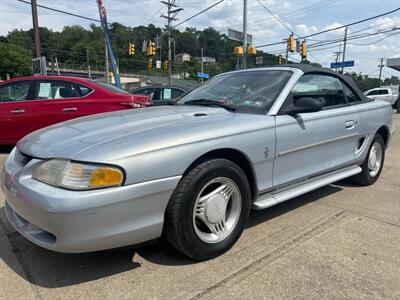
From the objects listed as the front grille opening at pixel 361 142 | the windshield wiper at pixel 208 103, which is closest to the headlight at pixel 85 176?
the windshield wiper at pixel 208 103

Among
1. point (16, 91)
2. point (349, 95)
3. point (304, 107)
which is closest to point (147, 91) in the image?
point (16, 91)

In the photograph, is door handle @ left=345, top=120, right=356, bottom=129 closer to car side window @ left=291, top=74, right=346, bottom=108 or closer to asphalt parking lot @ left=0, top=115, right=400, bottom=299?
car side window @ left=291, top=74, right=346, bottom=108

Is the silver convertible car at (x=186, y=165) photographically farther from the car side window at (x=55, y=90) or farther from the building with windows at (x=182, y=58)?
the building with windows at (x=182, y=58)

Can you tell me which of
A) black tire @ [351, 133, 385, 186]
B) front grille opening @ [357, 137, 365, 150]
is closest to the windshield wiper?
front grille opening @ [357, 137, 365, 150]

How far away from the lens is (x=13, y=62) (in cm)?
7538

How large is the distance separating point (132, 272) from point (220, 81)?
2.27 metres

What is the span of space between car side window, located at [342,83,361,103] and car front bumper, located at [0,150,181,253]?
104 inches

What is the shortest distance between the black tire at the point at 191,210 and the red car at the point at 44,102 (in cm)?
463

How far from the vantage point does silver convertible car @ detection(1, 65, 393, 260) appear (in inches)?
85.8

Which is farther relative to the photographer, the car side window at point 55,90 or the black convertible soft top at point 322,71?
the car side window at point 55,90

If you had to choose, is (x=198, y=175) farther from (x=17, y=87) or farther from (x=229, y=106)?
(x=17, y=87)

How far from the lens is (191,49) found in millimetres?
70375

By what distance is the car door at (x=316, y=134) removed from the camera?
10.3 feet

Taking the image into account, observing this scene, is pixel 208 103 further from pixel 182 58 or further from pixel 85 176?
pixel 182 58
